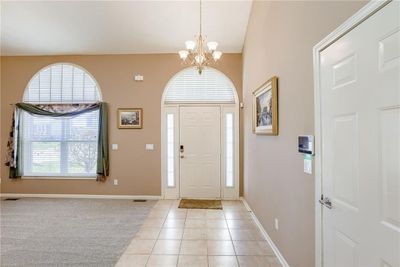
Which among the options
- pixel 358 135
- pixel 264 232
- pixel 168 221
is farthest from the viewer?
pixel 168 221

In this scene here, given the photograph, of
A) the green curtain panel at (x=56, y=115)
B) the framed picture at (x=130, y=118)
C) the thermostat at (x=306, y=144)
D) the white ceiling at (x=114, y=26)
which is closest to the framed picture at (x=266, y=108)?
the thermostat at (x=306, y=144)

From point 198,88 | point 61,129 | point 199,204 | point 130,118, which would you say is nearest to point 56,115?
point 61,129

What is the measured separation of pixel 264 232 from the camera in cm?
318

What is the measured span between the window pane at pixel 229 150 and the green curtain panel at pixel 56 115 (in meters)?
2.58

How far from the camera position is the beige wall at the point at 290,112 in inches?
72.4

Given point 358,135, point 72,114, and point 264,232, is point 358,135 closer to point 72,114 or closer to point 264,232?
point 264,232

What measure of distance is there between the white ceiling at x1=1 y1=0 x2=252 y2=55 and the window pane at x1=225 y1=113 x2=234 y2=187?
1.52 metres

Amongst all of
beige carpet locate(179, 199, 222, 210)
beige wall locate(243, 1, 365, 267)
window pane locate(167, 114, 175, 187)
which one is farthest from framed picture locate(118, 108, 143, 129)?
beige wall locate(243, 1, 365, 267)

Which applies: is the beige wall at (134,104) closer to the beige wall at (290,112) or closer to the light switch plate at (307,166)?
the beige wall at (290,112)

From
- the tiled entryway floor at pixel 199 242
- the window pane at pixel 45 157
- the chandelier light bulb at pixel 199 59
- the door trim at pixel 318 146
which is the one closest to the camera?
the door trim at pixel 318 146

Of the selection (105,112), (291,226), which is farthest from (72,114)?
(291,226)

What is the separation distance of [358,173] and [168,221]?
10.1ft

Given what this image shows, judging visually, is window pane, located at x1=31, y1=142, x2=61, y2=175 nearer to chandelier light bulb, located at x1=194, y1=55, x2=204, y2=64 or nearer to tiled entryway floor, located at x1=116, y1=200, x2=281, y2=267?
tiled entryway floor, located at x1=116, y1=200, x2=281, y2=267

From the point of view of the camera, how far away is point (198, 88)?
5180mm
